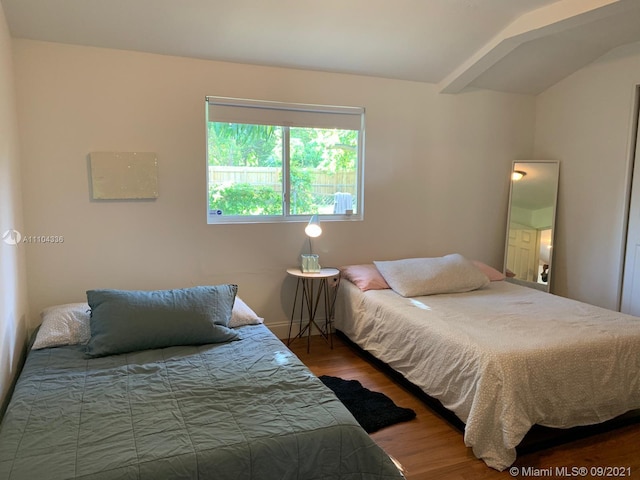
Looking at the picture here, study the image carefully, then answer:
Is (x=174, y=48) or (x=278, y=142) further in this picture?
(x=278, y=142)

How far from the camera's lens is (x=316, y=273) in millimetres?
3449

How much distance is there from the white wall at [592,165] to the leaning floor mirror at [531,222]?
0.11 m

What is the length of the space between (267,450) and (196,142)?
2.33 m

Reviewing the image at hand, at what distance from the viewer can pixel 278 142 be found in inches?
141

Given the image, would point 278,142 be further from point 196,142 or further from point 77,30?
point 77,30

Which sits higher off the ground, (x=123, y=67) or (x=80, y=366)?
(x=123, y=67)

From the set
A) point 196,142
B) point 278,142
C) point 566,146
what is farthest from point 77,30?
point 566,146

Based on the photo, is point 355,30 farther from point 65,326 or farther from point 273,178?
point 65,326

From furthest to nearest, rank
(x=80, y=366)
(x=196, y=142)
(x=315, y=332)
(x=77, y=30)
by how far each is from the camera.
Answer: (x=315, y=332)
(x=196, y=142)
(x=77, y=30)
(x=80, y=366)

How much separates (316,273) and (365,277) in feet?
1.24

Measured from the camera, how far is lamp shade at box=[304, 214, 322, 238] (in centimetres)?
343

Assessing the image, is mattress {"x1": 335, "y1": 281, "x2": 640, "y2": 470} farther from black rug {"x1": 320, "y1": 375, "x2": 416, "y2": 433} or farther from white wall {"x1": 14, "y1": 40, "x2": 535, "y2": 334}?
white wall {"x1": 14, "y1": 40, "x2": 535, "y2": 334}

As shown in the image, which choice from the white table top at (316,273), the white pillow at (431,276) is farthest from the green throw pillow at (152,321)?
the white pillow at (431,276)

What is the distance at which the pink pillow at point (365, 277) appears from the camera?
11.2ft
